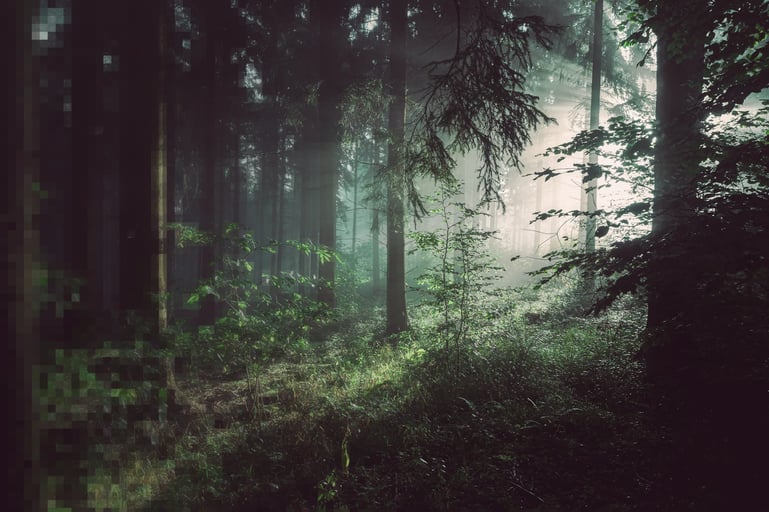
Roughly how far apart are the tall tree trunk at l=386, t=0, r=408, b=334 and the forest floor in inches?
144

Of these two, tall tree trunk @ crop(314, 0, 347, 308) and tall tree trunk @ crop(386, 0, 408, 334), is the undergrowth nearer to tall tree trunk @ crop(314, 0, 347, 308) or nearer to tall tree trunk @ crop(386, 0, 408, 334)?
tall tree trunk @ crop(386, 0, 408, 334)

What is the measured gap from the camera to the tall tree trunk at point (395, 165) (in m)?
10.1

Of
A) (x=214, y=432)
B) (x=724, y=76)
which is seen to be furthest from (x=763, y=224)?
(x=214, y=432)

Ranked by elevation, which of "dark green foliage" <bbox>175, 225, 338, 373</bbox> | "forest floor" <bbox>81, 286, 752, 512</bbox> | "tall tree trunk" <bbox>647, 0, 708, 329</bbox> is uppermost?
"tall tree trunk" <bbox>647, 0, 708, 329</bbox>

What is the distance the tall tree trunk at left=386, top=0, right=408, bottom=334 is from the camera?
1014 centimetres

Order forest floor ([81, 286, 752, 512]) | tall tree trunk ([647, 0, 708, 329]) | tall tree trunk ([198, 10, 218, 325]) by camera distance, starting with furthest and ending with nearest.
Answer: tall tree trunk ([198, 10, 218, 325]), forest floor ([81, 286, 752, 512]), tall tree trunk ([647, 0, 708, 329])

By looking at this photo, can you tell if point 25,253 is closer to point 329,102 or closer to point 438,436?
point 438,436

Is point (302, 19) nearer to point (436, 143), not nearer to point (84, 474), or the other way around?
point (436, 143)

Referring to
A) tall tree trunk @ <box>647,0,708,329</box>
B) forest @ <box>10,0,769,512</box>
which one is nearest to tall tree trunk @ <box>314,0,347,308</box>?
forest @ <box>10,0,769,512</box>

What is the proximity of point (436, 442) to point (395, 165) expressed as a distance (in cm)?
624

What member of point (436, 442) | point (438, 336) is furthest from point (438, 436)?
point (438, 336)

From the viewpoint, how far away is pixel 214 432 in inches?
238

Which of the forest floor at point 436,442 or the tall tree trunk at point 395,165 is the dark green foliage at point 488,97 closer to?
the forest floor at point 436,442

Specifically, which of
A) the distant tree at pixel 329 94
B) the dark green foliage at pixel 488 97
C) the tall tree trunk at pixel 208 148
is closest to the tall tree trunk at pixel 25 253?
the dark green foliage at pixel 488 97
